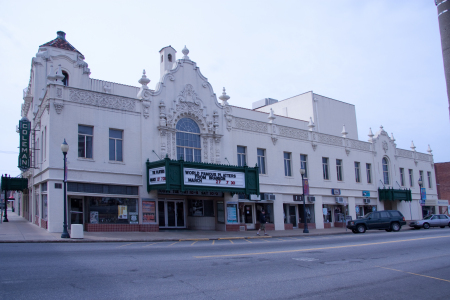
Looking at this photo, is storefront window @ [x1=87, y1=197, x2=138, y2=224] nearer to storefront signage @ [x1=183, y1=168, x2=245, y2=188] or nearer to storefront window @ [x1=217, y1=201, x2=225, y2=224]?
storefront signage @ [x1=183, y1=168, x2=245, y2=188]

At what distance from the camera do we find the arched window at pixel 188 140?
91.9ft

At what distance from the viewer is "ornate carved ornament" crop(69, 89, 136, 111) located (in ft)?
78.0

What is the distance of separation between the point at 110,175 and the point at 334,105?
99.9ft

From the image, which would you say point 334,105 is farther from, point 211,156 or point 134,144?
point 134,144

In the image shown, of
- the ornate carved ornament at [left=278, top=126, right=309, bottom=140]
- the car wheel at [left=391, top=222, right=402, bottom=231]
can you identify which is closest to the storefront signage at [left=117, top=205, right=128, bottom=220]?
the ornate carved ornament at [left=278, top=126, right=309, bottom=140]

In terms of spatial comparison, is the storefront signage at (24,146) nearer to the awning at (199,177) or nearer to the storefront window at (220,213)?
the awning at (199,177)

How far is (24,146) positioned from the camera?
83.8ft

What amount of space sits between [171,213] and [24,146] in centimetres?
1047

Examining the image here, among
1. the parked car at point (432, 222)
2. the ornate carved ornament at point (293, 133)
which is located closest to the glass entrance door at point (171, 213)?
the ornate carved ornament at point (293, 133)

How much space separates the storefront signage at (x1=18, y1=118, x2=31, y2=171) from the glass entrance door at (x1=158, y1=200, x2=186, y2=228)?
875 cm

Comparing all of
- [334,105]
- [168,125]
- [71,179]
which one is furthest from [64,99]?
[334,105]

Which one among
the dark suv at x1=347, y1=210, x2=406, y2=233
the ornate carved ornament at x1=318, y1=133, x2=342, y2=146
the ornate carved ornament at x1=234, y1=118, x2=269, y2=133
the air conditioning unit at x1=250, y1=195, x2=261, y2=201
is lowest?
the dark suv at x1=347, y1=210, x2=406, y2=233

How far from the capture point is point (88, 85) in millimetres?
32438

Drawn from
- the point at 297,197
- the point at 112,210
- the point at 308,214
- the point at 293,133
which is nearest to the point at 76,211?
the point at 112,210
